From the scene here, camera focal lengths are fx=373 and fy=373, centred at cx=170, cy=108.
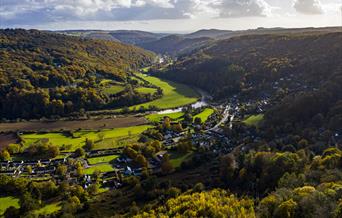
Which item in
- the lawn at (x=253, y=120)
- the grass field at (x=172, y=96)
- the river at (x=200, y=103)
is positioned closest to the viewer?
the lawn at (x=253, y=120)

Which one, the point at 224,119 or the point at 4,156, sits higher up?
the point at 224,119

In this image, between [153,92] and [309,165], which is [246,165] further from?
[153,92]

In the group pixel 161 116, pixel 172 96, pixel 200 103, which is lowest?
pixel 161 116

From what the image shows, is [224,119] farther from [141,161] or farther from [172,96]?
[141,161]

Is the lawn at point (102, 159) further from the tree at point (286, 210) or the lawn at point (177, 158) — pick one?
the tree at point (286, 210)

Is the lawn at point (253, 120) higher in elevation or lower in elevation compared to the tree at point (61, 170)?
higher

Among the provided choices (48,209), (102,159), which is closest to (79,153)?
(102,159)

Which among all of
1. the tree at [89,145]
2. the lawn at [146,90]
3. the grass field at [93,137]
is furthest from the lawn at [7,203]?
the lawn at [146,90]
